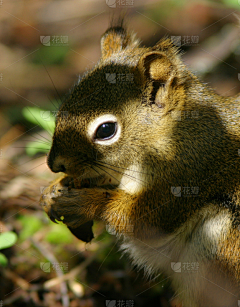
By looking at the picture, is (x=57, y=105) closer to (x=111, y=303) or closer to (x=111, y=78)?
(x=111, y=78)

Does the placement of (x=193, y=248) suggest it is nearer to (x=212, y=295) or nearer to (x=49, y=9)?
(x=212, y=295)

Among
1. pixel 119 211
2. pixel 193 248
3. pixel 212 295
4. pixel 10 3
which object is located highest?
pixel 10 3

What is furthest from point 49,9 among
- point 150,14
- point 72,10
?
point 150,14
